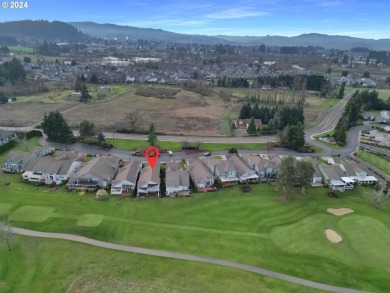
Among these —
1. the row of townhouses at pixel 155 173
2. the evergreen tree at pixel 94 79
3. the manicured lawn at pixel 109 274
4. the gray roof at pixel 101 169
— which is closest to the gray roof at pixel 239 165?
the row of townhouses at pixel 155 173

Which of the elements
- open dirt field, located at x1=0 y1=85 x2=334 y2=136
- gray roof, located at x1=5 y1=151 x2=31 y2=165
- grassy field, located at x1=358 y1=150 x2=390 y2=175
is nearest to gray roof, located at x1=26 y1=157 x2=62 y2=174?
gray roof, located at x1=5 y1=151 x2=31 y2=165

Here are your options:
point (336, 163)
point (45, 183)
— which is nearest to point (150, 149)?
point (45, 183)

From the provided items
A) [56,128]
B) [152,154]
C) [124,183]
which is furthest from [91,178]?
[56,128]

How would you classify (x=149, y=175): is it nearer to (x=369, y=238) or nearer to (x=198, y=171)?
(x=198, y=171)

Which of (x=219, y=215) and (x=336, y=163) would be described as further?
(x=336, y=163)

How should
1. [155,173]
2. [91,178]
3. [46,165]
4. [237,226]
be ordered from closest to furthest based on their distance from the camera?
[237,226], [91,178], [155,173], [46,165]

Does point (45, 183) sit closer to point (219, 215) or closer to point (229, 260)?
point (219, 215)

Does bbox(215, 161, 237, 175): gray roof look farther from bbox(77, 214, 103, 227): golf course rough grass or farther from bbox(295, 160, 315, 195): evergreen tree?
bbox(77, 214, 103, 227): golf course rough grass
